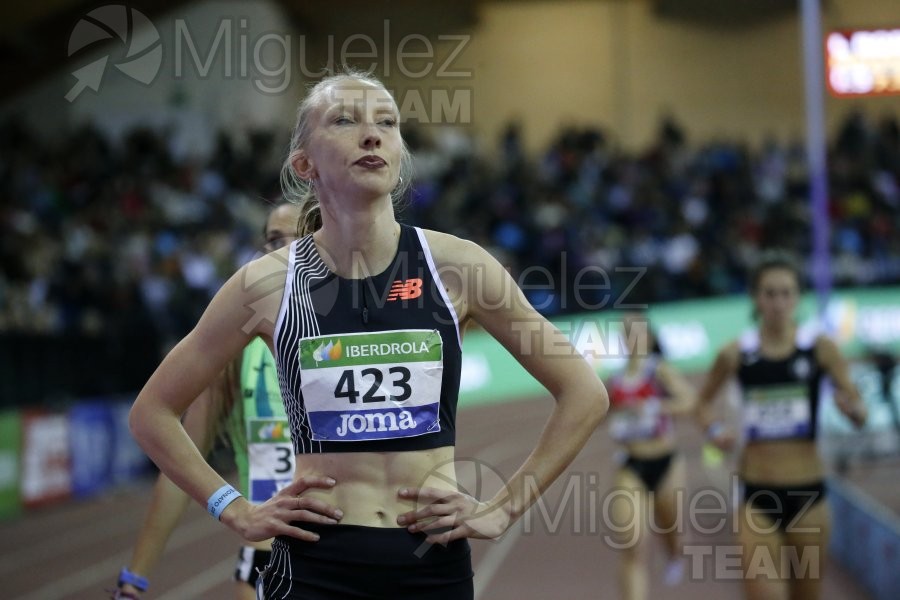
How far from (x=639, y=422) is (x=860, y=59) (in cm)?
684

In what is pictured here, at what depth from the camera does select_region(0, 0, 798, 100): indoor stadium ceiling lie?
65.7 ft

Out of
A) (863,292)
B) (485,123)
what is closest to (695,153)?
(485,123)

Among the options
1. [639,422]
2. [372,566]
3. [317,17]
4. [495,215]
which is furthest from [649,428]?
[317,17]

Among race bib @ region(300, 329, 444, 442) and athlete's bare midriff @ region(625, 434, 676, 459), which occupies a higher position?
race bib @ region(300, 329, 444, 442)

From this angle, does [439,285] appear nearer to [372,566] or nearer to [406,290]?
[406,290]

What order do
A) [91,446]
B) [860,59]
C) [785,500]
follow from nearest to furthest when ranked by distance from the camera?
[785,500] → [860,59] → [91,446]

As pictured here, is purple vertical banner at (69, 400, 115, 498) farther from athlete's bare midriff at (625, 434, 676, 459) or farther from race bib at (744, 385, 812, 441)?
race bib at (744, 385, 812, 441)

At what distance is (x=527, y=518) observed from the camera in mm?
12367

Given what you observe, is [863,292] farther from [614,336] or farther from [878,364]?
[878,364]

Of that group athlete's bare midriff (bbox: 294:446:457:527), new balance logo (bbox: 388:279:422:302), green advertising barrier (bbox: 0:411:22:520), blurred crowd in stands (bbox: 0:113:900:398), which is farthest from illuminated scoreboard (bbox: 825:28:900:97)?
athlete's bare midriff (bbox: 294:446:457:527)

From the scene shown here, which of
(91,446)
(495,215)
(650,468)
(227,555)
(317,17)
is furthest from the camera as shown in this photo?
(317,17)

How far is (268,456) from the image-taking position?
4.34 metres

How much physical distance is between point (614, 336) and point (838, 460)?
4953 mm

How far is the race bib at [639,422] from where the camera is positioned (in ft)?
30.4
